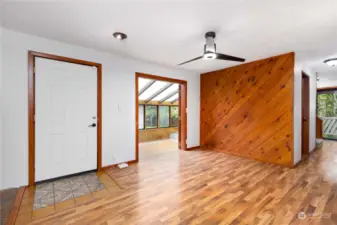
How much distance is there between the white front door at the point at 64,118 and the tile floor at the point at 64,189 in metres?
0.18

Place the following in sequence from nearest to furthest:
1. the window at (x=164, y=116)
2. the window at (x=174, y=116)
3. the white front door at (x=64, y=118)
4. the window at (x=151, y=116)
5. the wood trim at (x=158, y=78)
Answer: the white front door at (x=64, y=118), the wood trim at (x=158, y=78), the window at (x=151, y=116), the window at (x=164, y=116), the window at (x=174, y=116)

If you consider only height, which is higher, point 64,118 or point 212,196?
point 64,118

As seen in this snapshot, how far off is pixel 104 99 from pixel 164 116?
5.47 meters

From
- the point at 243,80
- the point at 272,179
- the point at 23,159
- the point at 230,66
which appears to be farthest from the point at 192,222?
the point at 230,66

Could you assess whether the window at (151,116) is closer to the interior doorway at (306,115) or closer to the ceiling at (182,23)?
the ceiling at (182,23)

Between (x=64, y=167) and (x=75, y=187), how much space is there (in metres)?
0.52

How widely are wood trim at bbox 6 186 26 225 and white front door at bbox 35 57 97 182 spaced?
27cm

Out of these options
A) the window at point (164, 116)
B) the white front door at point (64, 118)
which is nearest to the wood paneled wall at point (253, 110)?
the white front door at point (64, 118)

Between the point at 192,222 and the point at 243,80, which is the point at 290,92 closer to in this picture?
the point at 243,80

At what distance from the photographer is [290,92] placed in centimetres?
323

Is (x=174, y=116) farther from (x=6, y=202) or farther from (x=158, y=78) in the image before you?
(x=6, y=202)

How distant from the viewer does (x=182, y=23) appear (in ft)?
7.11

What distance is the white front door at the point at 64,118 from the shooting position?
→ 2.62 m
